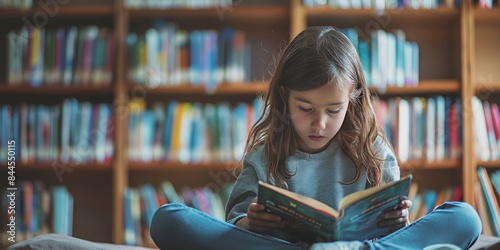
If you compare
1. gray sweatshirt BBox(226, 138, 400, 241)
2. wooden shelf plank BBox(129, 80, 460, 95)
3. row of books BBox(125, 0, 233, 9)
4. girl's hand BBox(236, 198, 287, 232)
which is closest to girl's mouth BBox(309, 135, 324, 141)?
gray sweatshirt BBox(226, 138, 400, 241)

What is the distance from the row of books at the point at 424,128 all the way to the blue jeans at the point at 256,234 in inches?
52.1

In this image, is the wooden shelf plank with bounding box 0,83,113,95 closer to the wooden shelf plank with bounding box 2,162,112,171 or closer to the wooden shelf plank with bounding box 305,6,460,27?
the wooden shelf plank with bounding box 2,162,112,171

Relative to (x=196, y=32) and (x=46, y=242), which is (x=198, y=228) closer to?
(x=46, y=242)

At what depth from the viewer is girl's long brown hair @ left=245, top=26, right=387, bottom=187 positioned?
1.50m

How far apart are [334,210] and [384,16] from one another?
1.73 m

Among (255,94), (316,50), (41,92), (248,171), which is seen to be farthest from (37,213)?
(316,50)

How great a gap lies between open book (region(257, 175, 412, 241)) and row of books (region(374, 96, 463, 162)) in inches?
56.9

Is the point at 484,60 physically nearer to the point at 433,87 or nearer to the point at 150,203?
the point at 433,87

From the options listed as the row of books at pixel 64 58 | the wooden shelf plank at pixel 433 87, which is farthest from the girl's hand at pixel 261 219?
the row of books at pixel 64 58

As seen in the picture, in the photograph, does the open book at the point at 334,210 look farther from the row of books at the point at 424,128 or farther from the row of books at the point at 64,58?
the row of books at the point at 64,58

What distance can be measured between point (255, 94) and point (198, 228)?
1.54 meters

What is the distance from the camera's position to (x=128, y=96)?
9.32ft

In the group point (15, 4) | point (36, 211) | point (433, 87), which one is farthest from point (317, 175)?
point (15, 4)

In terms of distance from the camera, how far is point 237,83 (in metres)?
2.76
